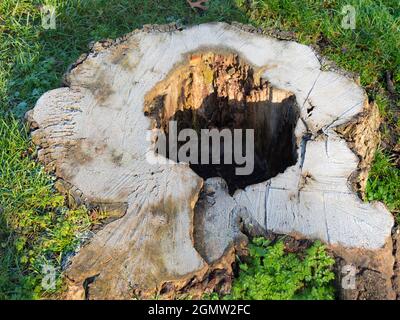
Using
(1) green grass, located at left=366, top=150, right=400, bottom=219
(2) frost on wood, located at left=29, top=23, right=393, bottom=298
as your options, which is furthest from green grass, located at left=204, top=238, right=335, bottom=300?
(1) green grass, located at left=366, top=150, right=400, bottom=219

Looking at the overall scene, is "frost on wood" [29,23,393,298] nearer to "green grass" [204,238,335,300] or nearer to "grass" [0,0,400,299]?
"green grass" [204,238,335,300]

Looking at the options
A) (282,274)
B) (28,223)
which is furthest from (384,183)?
(28,223)

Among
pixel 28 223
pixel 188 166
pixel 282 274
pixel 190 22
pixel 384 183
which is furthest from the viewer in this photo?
pixel 190 22

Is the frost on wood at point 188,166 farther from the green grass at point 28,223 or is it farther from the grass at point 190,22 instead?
the grass at point 190,22

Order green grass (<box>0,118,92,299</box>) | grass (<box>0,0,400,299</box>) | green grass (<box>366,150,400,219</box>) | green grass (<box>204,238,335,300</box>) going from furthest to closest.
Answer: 1. grass (<box>0,0,400,299</box>)
2. green grass (<box>366,150,400,219</box>)
3. green grass (<box>0,118,92,299</box>)
4. green grass (<box>204,238,335,300</box>)

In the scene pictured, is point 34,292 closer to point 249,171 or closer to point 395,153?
point 249,171

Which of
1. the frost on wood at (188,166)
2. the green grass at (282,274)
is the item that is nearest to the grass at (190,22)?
the frost on wood at (188,166)

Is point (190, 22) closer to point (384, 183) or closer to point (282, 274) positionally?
point (384, 183)
